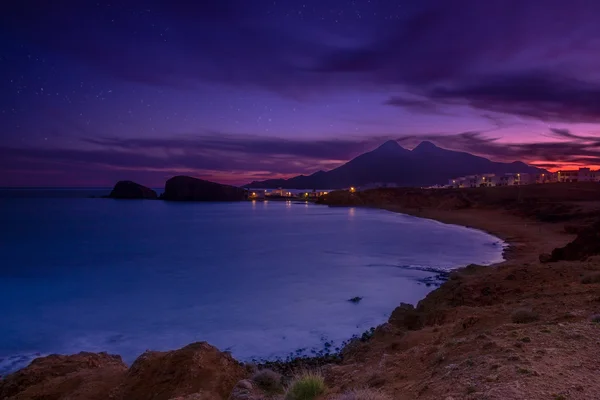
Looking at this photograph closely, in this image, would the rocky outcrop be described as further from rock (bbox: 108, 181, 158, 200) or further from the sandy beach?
the sandy beach

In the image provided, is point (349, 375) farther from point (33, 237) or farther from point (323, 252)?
point (33, 237)

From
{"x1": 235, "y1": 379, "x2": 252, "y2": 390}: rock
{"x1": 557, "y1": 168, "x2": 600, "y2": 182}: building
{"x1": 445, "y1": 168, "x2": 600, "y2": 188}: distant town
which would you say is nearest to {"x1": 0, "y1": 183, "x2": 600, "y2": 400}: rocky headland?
{"x1": 235, "y1": 379, "x2": 252, "y2": 390}: rock

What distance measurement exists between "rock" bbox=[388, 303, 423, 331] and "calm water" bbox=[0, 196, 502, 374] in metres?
1.65

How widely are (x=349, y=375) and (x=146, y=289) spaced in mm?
15851

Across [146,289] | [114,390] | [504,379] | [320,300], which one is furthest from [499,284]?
[146,289]

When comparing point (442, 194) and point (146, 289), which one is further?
point (442, 194)

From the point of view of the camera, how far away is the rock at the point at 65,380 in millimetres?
7039

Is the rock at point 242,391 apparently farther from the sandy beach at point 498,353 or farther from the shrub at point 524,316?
the shrub at point 524,316

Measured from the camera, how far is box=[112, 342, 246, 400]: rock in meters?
6.77

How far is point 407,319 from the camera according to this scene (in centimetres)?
1159

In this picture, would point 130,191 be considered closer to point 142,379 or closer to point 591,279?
point 142,379

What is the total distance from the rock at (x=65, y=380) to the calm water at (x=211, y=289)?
9.87ft

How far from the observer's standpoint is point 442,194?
8931 centimetres

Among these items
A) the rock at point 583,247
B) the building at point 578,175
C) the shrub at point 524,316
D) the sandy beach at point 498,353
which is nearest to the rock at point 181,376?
the sandy beach at point 498,353
